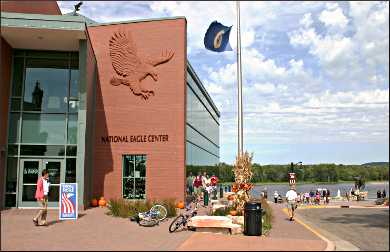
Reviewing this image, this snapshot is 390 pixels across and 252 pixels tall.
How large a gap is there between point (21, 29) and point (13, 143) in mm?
5430

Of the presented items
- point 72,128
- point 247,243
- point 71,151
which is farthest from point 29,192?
point 247,243

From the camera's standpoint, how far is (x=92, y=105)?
81.4ft

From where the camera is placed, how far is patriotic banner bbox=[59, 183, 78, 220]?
657 inches

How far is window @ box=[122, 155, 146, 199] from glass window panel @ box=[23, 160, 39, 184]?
4880mm

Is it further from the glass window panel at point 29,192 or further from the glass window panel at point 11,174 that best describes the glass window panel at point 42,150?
the glass window panel at point 29,192

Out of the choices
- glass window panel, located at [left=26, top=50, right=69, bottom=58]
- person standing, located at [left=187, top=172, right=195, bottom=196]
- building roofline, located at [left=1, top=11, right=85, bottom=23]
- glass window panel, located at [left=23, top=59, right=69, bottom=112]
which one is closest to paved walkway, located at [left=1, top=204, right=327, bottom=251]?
glass window panel, located at [left=23, top=59, right=69, bottom=112]

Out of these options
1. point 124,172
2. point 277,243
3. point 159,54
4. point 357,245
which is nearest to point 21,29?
point 159,54

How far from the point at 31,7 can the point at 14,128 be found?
791 cm

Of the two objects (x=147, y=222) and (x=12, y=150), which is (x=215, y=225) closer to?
(x=147, y=222)

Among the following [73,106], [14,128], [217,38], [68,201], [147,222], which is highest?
[217,38]

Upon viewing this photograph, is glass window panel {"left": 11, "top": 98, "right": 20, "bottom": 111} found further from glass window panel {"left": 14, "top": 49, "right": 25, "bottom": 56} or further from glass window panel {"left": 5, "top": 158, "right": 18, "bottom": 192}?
glass window panel {"left": 5, "top": 158, "right": 18, "bottom": 192}

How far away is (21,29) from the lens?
19969 millimetres

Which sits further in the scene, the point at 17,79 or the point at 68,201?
the point at 17,79

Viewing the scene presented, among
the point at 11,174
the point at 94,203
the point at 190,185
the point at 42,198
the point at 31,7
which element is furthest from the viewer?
the point at 190,185
